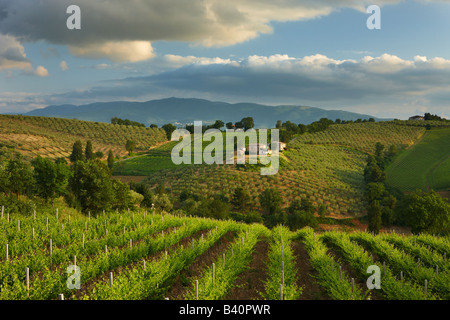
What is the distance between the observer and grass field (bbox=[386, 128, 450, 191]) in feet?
266

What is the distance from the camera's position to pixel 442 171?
8931 centimetres

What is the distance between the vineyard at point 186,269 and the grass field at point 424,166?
2799 inches

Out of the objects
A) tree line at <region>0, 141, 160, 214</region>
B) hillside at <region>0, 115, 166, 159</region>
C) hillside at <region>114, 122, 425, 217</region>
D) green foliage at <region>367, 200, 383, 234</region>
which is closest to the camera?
tree line at <region>0, 141, 160, 214</region>

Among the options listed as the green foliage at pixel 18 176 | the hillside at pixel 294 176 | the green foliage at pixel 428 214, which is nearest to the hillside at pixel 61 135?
the hillside at pixel 294 176

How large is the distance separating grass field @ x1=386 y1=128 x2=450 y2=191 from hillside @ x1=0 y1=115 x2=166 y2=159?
99043mm

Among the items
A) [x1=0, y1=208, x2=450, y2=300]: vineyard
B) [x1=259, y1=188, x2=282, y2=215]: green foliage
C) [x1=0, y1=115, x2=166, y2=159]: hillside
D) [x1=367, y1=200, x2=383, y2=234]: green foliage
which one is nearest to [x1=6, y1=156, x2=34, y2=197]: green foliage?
[x1=0, y1=208, x2=450, y2=300]: vineyard

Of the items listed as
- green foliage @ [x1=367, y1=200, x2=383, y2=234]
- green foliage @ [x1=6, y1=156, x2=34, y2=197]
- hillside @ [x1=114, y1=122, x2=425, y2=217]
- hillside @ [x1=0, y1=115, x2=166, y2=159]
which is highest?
hillside @ [x1=0, y1=115, x2=166, y2=159]

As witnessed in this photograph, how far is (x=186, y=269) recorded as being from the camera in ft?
48.1

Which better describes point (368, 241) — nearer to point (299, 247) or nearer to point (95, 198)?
point (299, 247)

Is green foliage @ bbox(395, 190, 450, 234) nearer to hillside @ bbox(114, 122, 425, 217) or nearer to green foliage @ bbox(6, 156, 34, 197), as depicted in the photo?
hillside @ bbox(114, 122, 425, 217)

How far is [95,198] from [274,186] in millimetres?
46452

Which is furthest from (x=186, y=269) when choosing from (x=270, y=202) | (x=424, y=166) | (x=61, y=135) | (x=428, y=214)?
(x=61, y=135)

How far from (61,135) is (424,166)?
5633 inches

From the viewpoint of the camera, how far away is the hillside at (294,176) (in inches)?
2643
